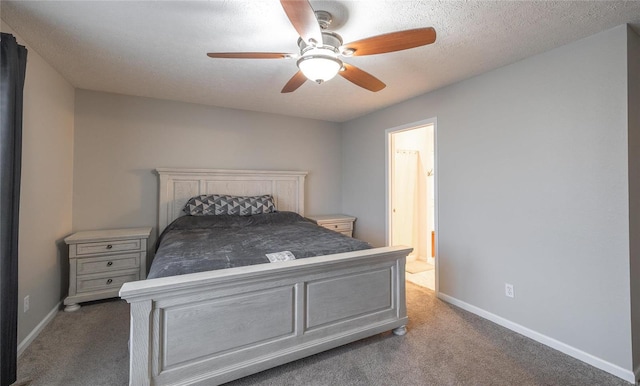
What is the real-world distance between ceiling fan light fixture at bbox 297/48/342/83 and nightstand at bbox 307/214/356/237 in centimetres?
250

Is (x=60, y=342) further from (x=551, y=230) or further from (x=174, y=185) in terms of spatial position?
(x=551, y=230)

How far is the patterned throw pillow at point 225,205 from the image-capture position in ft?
10.9

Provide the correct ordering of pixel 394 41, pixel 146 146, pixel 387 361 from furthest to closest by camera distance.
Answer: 1. pixel 146 146
2. pixel 387 361
3. pixel 394 41

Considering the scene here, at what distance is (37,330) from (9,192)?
140 cm

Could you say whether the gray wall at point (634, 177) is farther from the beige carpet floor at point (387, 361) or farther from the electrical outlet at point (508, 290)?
the electrical outlet at point (508, 290)

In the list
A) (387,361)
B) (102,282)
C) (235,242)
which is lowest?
(387,361)

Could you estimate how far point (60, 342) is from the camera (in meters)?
2.14

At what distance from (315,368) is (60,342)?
2.01 m

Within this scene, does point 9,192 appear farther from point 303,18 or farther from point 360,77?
point 360,77

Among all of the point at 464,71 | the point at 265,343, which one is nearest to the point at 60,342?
the point at 265,343

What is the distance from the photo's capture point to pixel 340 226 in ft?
13.6

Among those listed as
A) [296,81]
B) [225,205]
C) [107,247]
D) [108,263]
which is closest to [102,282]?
[108,263]

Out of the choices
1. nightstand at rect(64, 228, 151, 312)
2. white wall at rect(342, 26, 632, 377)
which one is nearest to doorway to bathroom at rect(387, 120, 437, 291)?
white wall at rect(342, 26, 632, 377)

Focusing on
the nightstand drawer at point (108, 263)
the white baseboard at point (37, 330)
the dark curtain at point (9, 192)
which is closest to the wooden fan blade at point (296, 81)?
the dark curtain at point (9, 192)
